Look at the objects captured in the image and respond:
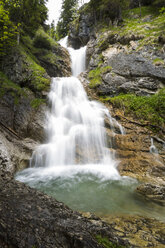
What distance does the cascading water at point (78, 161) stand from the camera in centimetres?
442

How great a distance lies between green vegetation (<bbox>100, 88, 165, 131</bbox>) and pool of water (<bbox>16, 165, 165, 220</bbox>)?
4640mm

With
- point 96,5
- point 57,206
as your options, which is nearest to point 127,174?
point 57,206

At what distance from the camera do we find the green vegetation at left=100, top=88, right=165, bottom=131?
8.95 metres

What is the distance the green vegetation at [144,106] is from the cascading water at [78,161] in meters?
1.43

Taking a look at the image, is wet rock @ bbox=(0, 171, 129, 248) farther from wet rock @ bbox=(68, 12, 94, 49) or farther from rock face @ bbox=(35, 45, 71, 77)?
wet rock @ bbox=(68, 12, 94, 49)

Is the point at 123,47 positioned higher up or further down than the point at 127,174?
higher up

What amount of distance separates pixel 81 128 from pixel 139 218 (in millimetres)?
6473

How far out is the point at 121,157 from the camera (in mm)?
7609

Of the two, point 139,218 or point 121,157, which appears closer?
point 139,218

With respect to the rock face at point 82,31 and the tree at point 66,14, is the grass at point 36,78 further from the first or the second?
the tree at point 66,14

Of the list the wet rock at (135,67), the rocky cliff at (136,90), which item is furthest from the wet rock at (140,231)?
the wet rock at (135,67)

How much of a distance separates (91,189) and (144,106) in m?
7.25

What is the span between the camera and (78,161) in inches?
310

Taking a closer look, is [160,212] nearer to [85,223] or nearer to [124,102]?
[85,223]
